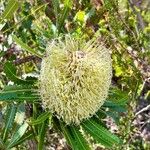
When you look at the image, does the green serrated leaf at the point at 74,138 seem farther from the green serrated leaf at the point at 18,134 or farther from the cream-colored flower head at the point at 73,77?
the green serrated leaf at the point at 18,134

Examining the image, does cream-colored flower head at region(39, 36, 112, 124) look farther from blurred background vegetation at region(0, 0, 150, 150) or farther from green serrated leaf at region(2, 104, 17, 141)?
blurred background vegetation at region(0, 0, 150, 150)

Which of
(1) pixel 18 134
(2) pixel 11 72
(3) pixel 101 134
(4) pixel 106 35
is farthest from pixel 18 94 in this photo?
(4) pixel 106 35

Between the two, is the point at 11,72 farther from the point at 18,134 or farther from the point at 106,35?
the point at 106,35

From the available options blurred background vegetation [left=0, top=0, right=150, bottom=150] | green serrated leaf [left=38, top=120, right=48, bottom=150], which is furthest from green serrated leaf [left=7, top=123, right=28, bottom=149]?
blurred background vegetation [left=0, top=0, right=150, bottom=150]

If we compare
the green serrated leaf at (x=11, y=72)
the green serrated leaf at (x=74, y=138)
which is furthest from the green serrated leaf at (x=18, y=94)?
the green serrated leaf at (x=74, y=138)

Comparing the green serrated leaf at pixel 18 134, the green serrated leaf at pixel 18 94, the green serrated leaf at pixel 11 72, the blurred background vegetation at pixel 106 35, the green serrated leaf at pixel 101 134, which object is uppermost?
the blurred background vegetation at pixel 106 35

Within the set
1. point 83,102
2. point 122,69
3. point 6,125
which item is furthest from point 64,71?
point 122,69
